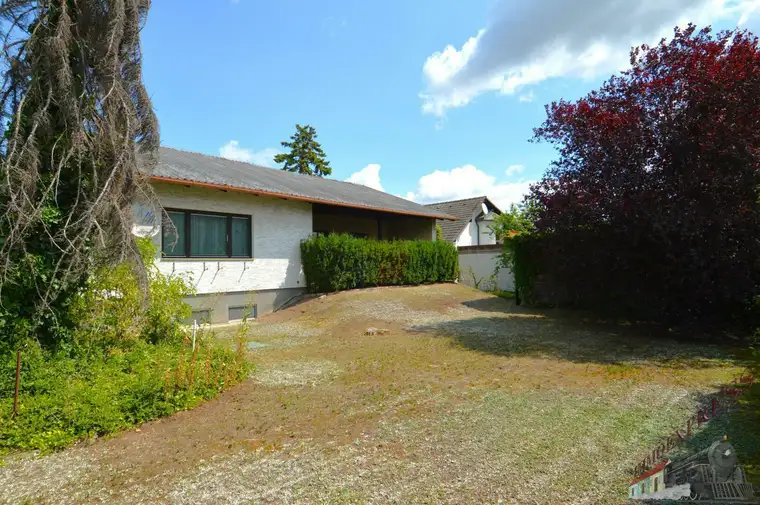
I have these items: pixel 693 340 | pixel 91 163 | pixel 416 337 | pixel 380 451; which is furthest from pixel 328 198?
pixel 380 451

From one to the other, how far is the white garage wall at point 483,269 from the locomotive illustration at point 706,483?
15.5m

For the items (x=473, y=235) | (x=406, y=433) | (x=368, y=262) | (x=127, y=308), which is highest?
(x=473, y=235)

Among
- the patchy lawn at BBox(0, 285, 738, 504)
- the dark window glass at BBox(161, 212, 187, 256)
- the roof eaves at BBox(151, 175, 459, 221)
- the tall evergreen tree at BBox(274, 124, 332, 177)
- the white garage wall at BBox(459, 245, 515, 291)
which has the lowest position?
the patchy lawn at BBox(0, 285, 738, 504)

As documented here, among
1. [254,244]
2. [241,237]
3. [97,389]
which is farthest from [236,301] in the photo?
[97,389]

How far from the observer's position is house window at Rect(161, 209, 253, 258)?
11344 millimetres

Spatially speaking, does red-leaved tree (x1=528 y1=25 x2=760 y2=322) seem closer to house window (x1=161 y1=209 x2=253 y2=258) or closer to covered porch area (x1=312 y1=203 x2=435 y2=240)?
house window (x1=161 y1=209 x2=253 y2=258)

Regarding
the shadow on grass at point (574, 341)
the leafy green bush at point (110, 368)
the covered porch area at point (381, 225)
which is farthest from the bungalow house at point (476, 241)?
the leafy green bush at point (110, 368)

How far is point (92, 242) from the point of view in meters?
5.61

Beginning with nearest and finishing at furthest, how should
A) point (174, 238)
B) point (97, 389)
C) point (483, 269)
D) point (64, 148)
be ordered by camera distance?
point (97, 389) < point (64, 148) < point (174, 238) < point (483, 269)

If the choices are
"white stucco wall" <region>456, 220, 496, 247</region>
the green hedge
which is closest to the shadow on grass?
the green hedge

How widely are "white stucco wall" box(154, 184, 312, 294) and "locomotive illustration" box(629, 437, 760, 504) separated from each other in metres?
10.2

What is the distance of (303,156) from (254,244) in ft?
103

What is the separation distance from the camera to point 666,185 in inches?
312
